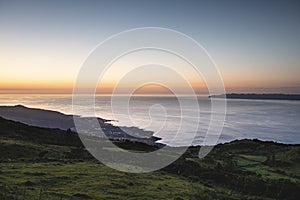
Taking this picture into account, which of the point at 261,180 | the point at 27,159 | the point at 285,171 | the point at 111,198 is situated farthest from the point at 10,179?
the point at 285,171

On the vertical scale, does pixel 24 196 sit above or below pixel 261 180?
above

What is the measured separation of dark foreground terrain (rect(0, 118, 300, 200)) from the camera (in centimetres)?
2298

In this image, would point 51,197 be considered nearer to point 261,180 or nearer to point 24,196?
point 24,196

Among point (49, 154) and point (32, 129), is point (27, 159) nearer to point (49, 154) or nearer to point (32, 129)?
point (49, 154)

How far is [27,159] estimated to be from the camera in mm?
34906

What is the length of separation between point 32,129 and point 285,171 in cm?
4732

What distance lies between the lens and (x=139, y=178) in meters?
29.8

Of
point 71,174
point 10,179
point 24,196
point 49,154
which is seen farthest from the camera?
point 49,154

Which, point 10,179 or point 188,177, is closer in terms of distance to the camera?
point 10,179

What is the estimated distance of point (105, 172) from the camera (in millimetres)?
30562

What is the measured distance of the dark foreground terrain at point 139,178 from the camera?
22984mm

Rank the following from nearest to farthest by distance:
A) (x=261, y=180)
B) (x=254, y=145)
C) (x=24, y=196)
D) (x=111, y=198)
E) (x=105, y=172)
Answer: (x=24, y=196)
(x=111, y=198)
(x=105, y=172)
(x=261, y=180)
(x=254, y=145)

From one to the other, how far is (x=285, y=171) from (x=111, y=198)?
28524 millimetres

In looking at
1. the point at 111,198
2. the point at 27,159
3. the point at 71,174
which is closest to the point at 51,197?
the point at 111,198
